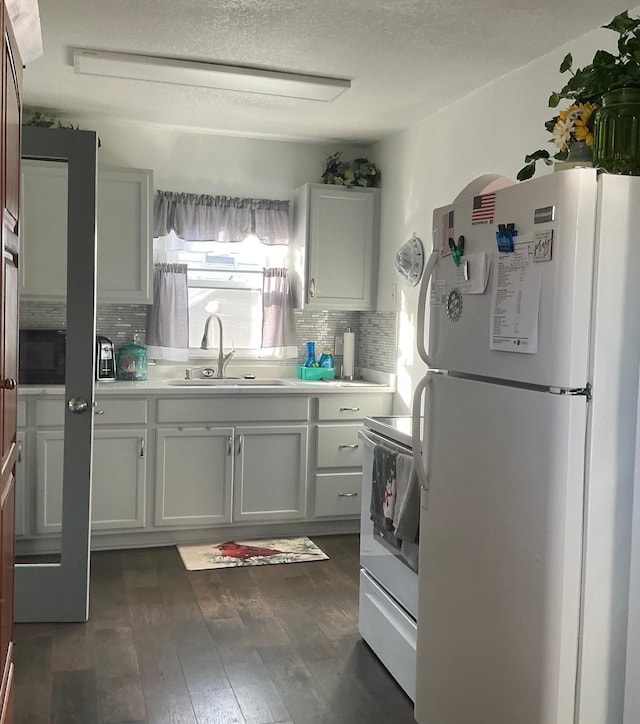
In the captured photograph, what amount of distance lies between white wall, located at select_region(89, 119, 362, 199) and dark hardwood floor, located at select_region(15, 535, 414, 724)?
2.37 metres

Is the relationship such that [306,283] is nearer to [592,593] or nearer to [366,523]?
[366,523]

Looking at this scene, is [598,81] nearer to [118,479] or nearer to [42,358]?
[42,358]

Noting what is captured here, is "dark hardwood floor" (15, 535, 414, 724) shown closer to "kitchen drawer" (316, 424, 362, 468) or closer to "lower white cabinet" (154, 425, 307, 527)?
"lower white cabinet" (154, 425, 307, 527)

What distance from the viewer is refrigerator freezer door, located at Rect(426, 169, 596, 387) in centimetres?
168

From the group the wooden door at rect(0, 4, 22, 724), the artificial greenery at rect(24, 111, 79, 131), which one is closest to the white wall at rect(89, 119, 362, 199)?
the artificial greenery at rect(24, 111, 79, 131)

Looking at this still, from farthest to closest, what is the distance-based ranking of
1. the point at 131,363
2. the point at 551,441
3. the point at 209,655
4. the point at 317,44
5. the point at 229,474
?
the point at 131,363 → the point at 229,474 → the point at 317,44 → the point at 209,655 → the point at 551,441

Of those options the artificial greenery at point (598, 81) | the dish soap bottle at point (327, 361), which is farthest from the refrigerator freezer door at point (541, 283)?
the dish soap bottle at point (327, 361)

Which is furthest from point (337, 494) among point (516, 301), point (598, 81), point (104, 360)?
point (598, 81)

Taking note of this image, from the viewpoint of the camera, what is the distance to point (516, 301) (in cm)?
183

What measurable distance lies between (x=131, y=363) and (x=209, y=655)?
2.05 meters

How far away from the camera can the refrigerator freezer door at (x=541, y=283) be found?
168cm

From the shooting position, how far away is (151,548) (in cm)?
429

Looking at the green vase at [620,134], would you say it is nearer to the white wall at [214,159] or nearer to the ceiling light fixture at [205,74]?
the ceiling light fixture at [205,74]

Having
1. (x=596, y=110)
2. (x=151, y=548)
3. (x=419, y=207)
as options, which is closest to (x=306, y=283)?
(x=419, y=207)
